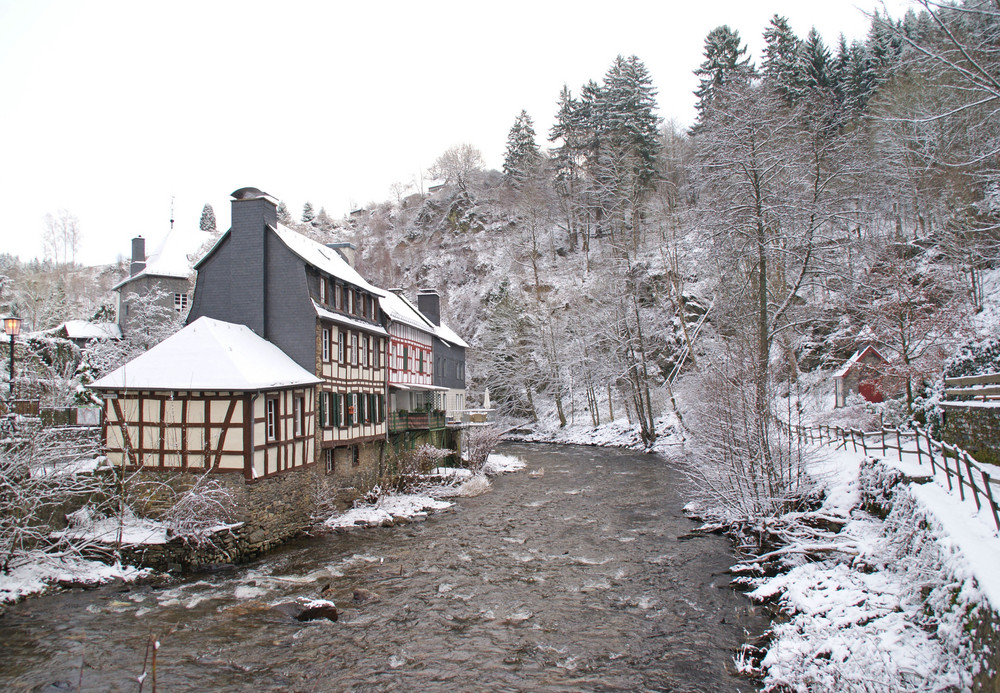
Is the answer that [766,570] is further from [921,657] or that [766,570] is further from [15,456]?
[15,456]

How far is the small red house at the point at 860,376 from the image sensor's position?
83.7 ft

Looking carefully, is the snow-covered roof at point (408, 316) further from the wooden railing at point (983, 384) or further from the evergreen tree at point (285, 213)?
the evergreen tree at point (285, 213)

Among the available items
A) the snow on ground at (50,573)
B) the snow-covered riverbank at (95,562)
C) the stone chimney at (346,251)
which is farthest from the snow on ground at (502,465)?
the snow on ground at (50,573)

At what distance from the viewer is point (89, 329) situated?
38.9 m

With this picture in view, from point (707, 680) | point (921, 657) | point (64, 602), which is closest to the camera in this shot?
point (921, 657)

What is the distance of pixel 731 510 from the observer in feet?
48.5

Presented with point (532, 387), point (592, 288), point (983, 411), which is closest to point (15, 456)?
point (983, 411)

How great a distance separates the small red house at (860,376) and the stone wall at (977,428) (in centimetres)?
1204

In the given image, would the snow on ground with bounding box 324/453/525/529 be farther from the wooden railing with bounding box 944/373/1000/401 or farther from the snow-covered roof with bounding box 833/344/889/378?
the snow-covered roof with bounding box 833/344/889/378

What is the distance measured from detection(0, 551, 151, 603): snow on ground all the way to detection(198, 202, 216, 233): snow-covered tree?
8490 centimetres

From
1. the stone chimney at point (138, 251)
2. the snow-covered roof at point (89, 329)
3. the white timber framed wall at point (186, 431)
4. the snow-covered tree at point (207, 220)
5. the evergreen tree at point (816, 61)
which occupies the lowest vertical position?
the white timber framed wall at point (186, 431)

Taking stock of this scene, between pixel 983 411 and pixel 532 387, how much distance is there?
36.4m

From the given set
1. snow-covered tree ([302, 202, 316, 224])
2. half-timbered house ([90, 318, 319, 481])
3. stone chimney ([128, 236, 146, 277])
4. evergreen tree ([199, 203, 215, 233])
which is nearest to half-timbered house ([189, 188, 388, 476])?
half-timbered house ([90, 318, 319, 481])

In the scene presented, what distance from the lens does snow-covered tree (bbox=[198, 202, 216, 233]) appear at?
290ft
